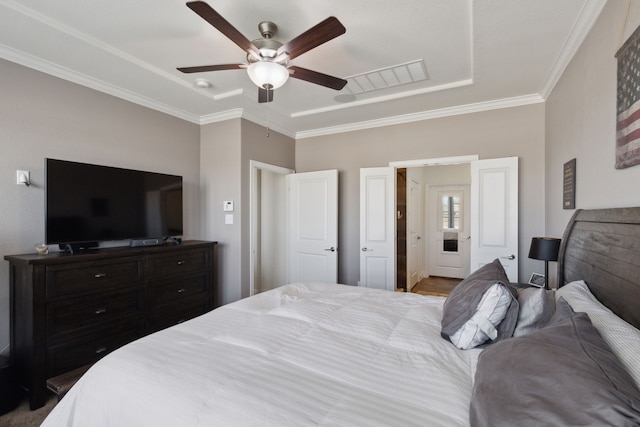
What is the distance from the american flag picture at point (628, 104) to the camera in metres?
1.33

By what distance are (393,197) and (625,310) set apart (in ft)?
8.86

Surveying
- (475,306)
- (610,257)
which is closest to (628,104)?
(610,257)

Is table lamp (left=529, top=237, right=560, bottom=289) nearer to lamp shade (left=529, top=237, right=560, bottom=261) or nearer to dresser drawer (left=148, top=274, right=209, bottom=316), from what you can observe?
lamp shade (left=529, top=237, right=560, bottom=261)

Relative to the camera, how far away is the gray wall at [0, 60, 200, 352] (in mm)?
2351

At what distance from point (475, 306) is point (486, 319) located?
2.9 inches

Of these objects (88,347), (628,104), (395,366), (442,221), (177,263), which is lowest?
Result: (88,347)

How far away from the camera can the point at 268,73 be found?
1.89 m

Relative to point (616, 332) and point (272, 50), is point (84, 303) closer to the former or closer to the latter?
point (272, 50)

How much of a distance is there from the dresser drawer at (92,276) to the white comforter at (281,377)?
1310 mm

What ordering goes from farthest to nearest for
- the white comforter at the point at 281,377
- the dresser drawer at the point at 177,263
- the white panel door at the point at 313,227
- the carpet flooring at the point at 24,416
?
the white panel door at the point at 313,227 < the dresser drawer at the point at 177,263 < the carpet flooring at the point at 24,416 < the white comforter at the point at 281,377

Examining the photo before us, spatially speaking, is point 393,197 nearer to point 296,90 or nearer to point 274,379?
point 296,90

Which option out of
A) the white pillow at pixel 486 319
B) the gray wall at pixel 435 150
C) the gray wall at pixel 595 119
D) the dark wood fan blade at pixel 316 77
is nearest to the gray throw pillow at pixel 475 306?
the white pillow at pixel 486 319

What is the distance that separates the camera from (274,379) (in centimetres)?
112

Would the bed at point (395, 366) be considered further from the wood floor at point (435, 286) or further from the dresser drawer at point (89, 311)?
the wood floor at point (435, 286)
